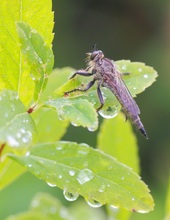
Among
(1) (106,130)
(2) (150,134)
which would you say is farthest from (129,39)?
(1) (106,130)

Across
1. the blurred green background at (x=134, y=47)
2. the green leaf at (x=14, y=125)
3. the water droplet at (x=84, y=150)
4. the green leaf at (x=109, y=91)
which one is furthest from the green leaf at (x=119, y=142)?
the blurred green background at (x=134, y=47)

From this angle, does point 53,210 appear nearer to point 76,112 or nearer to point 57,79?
point 57,79

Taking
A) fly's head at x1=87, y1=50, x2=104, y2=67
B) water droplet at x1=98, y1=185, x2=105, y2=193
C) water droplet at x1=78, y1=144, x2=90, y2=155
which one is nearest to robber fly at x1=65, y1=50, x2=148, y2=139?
fly's head at x1=87, y1=50, x2=104, y2=67

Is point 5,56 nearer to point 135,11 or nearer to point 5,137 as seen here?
point 5,137

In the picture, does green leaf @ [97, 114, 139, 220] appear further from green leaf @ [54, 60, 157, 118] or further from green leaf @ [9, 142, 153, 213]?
green leaf @ [9, 142, 153, 213]

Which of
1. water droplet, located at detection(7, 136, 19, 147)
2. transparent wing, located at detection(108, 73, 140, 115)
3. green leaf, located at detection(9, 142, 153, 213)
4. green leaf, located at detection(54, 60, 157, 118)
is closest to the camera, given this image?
water droplet, located at detection(7, 136, 19, 147)

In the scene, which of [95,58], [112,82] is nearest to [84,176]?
[112,82]
